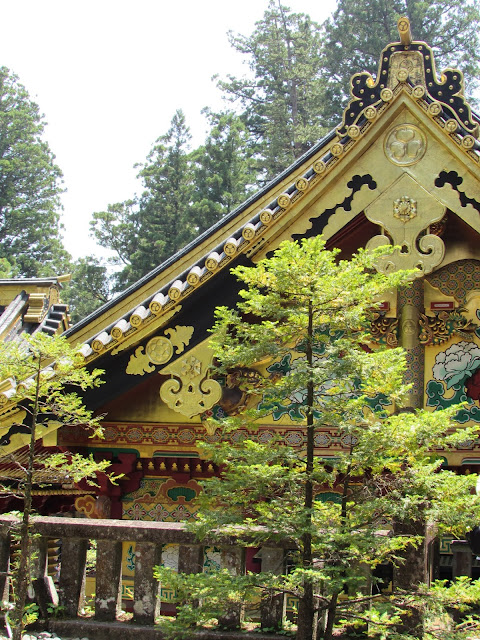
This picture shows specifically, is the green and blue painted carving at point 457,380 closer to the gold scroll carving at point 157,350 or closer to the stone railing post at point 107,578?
the gold scroll carving at point 157,350

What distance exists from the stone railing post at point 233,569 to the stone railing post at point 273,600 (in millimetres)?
144

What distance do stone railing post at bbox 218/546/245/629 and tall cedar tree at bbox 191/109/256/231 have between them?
909 inches

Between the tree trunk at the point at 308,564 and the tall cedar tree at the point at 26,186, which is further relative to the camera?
the tall cedar tree at the point at 26,186

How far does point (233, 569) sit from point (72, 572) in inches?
44.7

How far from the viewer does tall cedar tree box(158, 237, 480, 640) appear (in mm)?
4946

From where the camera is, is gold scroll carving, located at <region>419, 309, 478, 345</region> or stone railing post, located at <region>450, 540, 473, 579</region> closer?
stone railing post, located at <region>450, 540, 473, 579</region>

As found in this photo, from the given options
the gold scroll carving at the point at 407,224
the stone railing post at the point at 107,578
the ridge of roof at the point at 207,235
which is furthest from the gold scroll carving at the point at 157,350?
the stone railing post at the point at 107,578

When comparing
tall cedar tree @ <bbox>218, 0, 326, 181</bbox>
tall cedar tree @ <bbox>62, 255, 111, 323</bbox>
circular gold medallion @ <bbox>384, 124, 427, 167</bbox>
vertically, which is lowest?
circular gold medallion @ <bbox>384, 124, 427, 167</bbox>

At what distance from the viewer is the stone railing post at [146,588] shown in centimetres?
574

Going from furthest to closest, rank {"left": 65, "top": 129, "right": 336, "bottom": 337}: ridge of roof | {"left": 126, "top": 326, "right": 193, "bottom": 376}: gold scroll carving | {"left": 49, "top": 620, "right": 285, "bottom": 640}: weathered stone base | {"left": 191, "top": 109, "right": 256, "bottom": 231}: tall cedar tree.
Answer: {"left": 191, "top": 109, "right": 256, "bottom": 231}: tall cedar tree, {"left": 65, "top": 129, "right": 336, "bottom": 337}: ridge of roof, {"left": 126, "top": 326, "right": 193, "bottom": 376}: gold scroll carving, {"left": 49, "top": 620, "right": 285, "bottom": 640}: weathered stone base

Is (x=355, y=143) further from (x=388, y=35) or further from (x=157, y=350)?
(x=388, y=35)

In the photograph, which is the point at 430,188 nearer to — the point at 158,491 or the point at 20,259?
the point at 158,491

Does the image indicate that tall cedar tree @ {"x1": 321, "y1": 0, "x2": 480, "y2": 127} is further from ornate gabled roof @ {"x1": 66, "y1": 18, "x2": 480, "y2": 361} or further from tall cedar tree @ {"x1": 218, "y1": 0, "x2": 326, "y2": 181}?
ornate gabled roof @ {"x1": 66, "y1": 18, "x2": 480, "y2": 361}

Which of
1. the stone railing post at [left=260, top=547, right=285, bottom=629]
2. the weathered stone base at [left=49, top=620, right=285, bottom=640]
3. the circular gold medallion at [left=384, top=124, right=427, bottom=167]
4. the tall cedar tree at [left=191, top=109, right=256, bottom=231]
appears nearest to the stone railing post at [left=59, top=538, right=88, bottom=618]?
the weathered stone base at [left=49, top=620, right=285, bottom=640]
